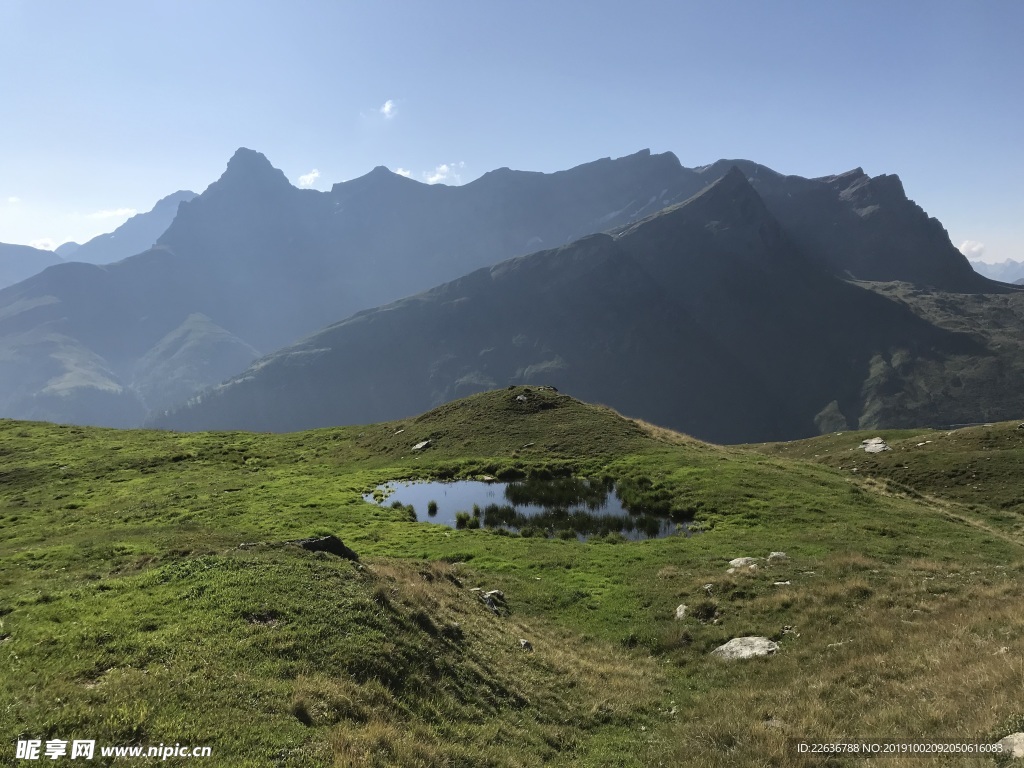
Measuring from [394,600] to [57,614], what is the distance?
10359 millimetres

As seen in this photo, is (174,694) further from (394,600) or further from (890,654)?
(890,654)

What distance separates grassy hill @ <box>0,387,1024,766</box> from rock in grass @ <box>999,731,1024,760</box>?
428mm

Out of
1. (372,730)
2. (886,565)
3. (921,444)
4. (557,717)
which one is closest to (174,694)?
(372,730)

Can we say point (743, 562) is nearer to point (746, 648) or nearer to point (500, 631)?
point (746, 648)

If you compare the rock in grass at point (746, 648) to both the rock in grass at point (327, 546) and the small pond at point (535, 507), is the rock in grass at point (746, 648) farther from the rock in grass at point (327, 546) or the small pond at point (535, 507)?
the small pond at point (535, 507)

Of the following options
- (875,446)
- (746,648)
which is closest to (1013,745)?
(746,648)

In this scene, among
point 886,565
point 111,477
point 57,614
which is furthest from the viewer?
point 111,477

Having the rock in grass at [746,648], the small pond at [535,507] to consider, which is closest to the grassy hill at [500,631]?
the rock in grass at [746,648]

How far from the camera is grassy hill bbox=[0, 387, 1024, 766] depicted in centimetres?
1218

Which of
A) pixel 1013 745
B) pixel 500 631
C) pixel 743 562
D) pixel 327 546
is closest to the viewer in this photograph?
pixel 1013 745

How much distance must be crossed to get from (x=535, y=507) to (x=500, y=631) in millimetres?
26533

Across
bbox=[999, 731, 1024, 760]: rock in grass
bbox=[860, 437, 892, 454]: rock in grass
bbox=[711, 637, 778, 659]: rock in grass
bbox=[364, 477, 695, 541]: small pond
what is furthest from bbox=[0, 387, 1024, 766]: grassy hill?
bbox=[860, 437, 892, 454]: rock in grass

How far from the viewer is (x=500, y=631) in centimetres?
2228

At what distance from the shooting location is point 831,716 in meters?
14.6
